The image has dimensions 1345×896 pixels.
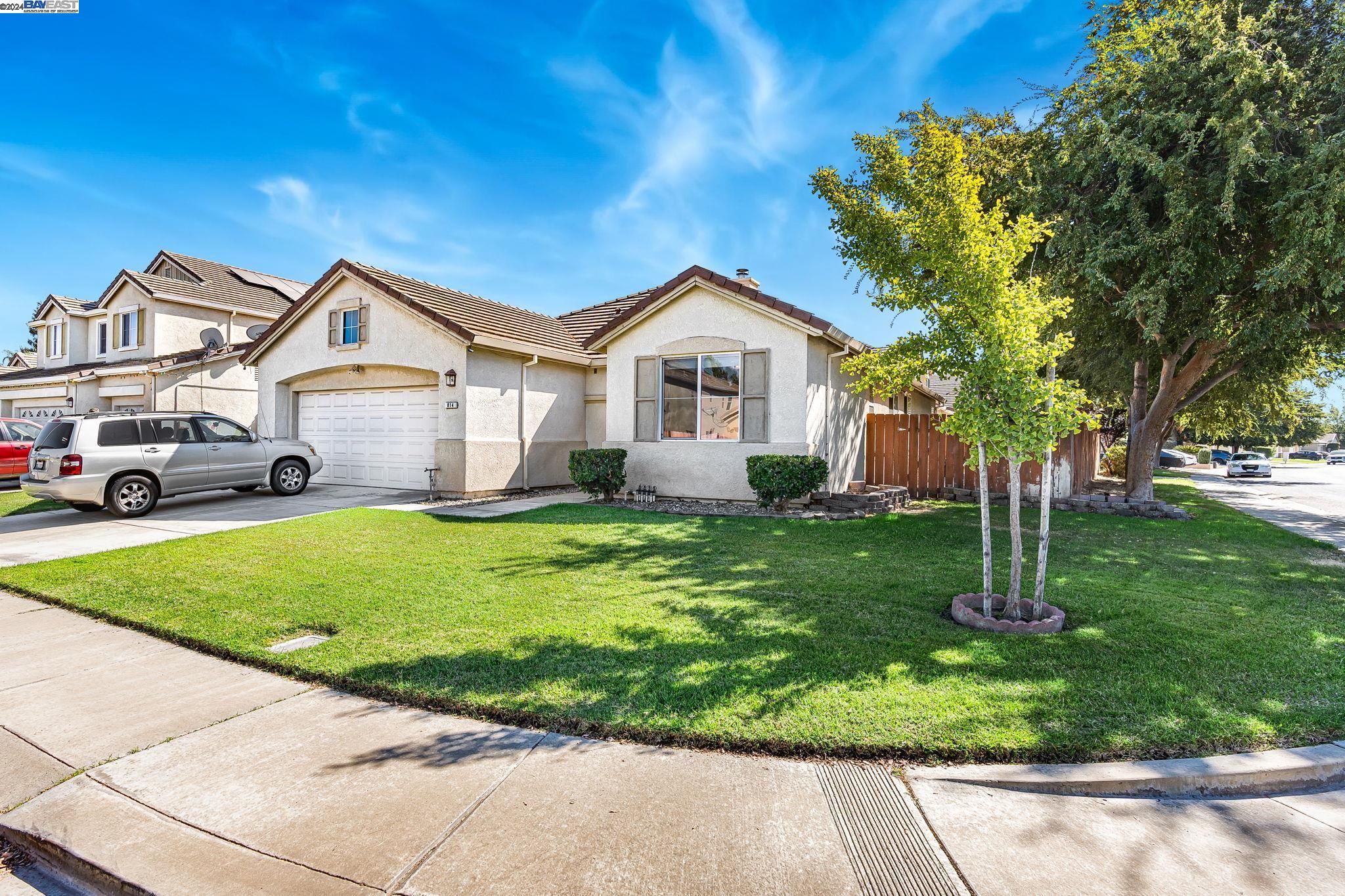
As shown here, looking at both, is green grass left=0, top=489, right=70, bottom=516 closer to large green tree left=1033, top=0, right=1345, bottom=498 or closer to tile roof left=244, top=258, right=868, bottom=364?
tile roof left=244, top=258, right=868, bottom=364

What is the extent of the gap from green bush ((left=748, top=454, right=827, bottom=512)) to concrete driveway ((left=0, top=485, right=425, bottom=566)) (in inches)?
272

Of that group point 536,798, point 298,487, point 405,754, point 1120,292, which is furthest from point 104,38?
point 1120,292

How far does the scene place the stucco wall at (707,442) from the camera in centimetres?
1148

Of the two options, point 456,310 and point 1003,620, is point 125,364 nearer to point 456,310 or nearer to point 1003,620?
point 456,310

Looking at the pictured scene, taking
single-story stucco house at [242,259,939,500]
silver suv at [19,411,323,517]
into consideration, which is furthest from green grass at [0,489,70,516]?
single-story stucco house at [242,259,939,500]

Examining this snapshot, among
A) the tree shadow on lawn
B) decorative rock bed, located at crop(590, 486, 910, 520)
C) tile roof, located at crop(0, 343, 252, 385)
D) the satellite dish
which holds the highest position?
the satellite dish

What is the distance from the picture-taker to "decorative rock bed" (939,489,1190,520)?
1178 cm

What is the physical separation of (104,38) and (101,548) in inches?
369

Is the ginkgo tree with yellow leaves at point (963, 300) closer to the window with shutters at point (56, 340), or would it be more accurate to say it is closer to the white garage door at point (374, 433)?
the white garage door at point (374, 433)

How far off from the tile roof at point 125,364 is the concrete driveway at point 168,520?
7.00 metres

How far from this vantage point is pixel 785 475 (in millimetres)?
10773

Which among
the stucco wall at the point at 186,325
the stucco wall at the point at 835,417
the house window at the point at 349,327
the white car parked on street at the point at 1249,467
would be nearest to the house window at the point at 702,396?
the stucco wall at the point at 835,417

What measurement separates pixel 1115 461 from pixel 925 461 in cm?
1455

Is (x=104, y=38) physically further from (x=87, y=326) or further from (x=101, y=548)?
(x=87, y=326)
